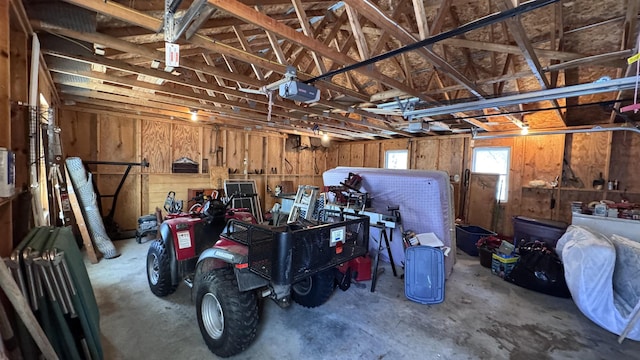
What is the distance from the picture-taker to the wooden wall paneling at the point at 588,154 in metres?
4.84

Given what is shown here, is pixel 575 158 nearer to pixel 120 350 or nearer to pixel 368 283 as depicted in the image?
pixel 368 283

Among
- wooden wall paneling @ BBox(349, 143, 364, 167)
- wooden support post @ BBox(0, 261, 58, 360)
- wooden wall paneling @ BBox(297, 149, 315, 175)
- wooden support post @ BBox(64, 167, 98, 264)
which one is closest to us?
wooden support post @ BBox(0, 261, 58, 360)

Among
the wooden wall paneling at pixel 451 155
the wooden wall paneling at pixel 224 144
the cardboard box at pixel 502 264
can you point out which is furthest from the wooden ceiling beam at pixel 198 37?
the wooden wall paneling at pixel 451 155

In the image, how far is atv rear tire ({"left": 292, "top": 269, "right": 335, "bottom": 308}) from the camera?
266 cm

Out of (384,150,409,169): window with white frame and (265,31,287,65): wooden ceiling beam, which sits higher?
(265,31,287,65): wooden ceiling beam

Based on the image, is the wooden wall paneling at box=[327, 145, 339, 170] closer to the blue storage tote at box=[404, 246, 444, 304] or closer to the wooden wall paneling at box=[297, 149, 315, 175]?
the wooden wall paneling at box=[297, 149, 315, 175]

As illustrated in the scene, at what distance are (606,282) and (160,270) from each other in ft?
14.5

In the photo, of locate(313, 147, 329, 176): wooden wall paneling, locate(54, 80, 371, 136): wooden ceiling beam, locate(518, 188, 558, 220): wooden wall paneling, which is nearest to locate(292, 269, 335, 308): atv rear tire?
locate(54, 80, 371, 136): wooden ceiling beam

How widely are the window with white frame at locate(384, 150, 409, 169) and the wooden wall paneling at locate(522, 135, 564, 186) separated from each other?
272 centimetres

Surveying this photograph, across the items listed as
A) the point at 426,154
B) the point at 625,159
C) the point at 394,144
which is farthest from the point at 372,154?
the point at 625,159

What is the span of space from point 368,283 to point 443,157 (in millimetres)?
4685

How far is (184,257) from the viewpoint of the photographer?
2.73 meters

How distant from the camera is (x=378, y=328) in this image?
249 cm

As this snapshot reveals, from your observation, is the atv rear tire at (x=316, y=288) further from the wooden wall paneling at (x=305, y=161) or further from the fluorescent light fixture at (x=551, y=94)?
the wooden wall paneling at (x=305, y=161)
